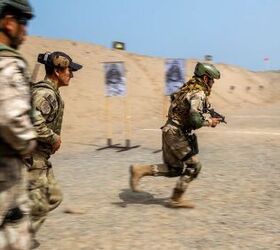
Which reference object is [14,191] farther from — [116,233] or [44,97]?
[116,233]

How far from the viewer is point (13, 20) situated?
253 cm

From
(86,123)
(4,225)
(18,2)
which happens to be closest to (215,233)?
(4,225)

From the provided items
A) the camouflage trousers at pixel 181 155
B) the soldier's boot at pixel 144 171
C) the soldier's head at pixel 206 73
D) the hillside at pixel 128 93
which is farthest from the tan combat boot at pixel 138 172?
the hillside at pixel 128 93

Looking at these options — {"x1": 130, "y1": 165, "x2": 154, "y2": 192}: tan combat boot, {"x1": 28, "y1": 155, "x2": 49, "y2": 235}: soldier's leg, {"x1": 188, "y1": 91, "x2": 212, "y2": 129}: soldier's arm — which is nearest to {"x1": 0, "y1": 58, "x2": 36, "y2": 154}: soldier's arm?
{"x1": 28, "y1": 155, "x2": 49, "y2": 235}: soldier's leg

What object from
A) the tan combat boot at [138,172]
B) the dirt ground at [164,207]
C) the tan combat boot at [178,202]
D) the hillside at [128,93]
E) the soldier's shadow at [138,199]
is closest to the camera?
the dirt ground at [164,207]

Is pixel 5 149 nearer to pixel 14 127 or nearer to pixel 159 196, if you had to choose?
pixel 14 127

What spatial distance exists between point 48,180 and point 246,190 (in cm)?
374

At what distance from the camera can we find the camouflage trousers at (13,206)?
2457 millimetres

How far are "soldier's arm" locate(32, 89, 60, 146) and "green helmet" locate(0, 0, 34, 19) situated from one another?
1.50 m

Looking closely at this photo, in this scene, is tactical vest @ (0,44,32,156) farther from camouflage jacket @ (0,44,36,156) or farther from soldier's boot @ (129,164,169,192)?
soldier's boot @ (129,164,169,192)

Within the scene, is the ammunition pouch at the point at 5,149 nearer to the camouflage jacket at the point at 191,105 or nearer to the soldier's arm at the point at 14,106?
the soldier's arm at the point at 14,106

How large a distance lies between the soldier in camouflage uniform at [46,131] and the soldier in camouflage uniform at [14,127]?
56.8 inches

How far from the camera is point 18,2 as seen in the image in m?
2.54

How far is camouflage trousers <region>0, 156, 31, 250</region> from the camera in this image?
96.7 inches
